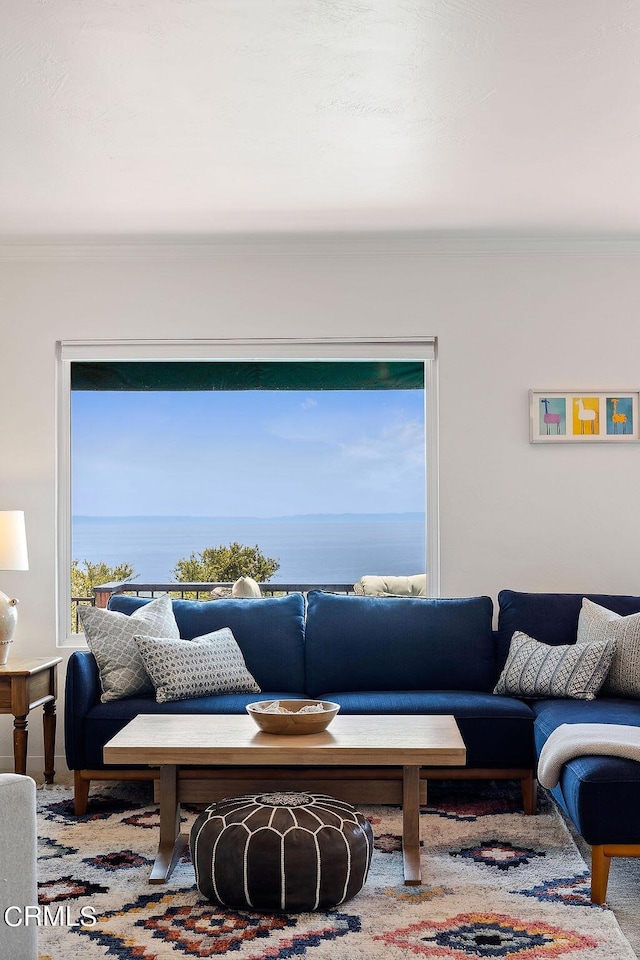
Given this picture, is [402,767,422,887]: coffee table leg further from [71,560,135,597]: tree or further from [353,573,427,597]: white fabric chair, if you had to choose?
[71,560,135,597]: tree

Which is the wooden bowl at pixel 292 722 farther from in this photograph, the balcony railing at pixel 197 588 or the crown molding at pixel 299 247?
the crown molding at pixel 299 247

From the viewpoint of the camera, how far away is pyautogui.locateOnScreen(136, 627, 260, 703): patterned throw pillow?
4145mm

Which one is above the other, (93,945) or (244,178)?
(244,178)

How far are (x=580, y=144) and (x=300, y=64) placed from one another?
1301mm

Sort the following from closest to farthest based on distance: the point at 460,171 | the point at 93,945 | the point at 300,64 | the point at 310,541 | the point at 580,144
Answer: the point at 93,945 → the point at 300,64 → the point at 580,144 → the point at 460,171 → the point at 310,541

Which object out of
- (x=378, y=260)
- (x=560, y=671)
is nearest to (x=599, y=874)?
(x=560, y=671)

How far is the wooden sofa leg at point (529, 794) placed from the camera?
3.99 metres

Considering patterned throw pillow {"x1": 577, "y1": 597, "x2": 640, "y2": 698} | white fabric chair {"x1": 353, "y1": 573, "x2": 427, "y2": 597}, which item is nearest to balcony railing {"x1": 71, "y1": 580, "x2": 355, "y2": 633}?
white fabric chair {"x1": 353, "y1": 573, "x2": 427, "y2": 597}

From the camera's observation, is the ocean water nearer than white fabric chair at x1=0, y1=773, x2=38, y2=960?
No

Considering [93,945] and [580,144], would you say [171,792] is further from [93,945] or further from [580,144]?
[580,144]

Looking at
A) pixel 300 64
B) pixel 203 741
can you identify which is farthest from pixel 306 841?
pixel 300 64

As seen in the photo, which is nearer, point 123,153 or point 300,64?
point 300,64

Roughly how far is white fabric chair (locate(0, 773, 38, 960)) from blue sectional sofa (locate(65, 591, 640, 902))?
72.6 inches

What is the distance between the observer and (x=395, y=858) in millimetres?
3393
